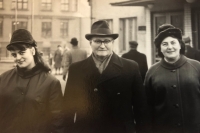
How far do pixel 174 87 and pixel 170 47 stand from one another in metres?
0.20

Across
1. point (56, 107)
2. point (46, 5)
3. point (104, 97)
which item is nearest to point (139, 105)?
point (104, 97)

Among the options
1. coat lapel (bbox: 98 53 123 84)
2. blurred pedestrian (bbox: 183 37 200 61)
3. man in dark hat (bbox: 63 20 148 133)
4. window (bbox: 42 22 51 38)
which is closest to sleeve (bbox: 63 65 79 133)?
man in dark hat (bbox: 63 20 148 133)

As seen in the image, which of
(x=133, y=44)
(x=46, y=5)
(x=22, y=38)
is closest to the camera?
(x=22, y=38)

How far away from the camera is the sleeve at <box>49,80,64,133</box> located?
123 centimetres

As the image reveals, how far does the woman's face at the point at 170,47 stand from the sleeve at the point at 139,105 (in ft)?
0.58

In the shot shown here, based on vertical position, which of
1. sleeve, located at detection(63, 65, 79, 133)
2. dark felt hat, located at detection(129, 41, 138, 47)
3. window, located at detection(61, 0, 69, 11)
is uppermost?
window, located at detection(61, 0, 69, 11)

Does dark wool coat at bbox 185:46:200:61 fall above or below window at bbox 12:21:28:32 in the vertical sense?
below

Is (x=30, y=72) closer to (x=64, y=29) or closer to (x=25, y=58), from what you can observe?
(x=25, y=58)

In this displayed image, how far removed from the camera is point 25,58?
1229 millimetres

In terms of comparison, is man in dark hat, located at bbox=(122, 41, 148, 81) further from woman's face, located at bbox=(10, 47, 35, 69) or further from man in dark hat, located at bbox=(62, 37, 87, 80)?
woman's face, located at bbox=(10, 47, 35, 69)

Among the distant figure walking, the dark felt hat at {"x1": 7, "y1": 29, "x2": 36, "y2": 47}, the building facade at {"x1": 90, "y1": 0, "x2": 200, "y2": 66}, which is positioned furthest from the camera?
Result: the building facade at {"x1": 90, "y1": 0, "x2": 200, "y2": 66}

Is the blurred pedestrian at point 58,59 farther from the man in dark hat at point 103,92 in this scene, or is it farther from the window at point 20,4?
the window at point 20,4

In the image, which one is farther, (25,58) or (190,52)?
(190,52)

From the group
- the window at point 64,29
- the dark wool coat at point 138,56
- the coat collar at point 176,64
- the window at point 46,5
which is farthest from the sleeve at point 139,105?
the window at point 46,5
